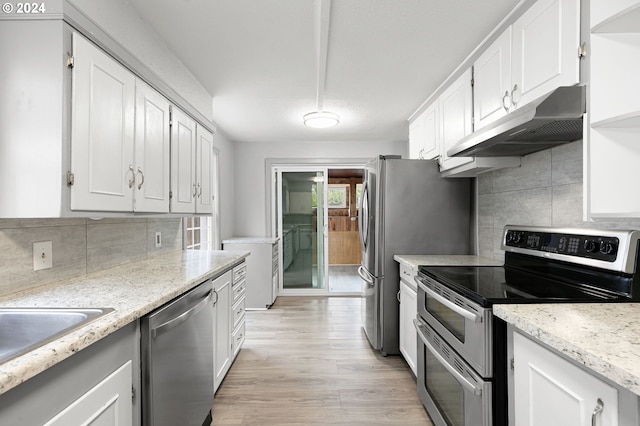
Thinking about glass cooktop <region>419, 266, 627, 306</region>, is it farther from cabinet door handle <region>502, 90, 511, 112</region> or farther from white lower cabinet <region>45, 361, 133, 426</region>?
white lower cabinet <region>45, 361, 133, 426</region>

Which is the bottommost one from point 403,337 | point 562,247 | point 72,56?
point 403,337

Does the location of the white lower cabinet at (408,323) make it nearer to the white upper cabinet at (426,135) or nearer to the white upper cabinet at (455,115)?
the white upper cabinet at (455,115)

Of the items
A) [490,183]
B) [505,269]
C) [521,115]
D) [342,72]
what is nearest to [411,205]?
[490,183]

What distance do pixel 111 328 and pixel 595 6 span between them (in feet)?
6.39

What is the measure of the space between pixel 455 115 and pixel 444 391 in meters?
1.84

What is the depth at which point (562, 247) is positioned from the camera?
157 centimetres

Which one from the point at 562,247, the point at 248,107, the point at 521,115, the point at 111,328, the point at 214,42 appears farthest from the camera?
the point at 248,107

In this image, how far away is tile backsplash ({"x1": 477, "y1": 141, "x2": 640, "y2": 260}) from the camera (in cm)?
173

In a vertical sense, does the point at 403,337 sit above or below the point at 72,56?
below

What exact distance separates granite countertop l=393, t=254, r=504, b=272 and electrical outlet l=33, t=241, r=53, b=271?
6.57 feet

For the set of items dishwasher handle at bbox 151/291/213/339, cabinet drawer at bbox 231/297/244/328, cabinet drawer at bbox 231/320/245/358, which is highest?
dishwasher handle at bbox 151/291/213/339

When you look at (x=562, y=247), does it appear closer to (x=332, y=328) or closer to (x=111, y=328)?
(x=111, y=328)

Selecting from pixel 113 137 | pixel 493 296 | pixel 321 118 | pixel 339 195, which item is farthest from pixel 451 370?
pixel 339 195

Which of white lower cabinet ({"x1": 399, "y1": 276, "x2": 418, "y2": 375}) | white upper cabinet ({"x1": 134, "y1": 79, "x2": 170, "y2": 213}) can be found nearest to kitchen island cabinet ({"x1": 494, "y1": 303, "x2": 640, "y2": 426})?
white lower cabinet ({"x1": 399, "y1": 276, "x2": 418, "y2": 375})
